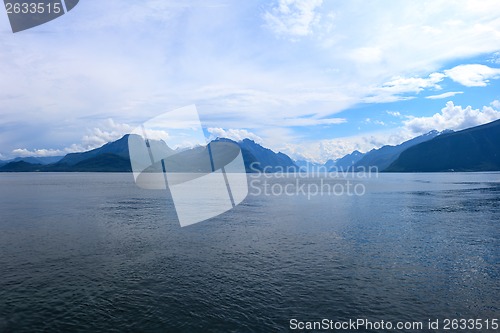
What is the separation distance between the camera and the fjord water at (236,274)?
25.6m

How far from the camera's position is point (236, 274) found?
34688 millimetres

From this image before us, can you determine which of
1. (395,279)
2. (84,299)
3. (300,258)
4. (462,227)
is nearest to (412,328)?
(395,279)

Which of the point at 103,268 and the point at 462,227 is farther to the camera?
the point at 462,227

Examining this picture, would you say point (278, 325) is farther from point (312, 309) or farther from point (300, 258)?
point (300, 258)

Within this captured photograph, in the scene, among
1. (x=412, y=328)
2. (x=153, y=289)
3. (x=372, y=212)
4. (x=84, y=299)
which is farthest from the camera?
(x=372, y=212)

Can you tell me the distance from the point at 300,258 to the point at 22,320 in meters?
28.7

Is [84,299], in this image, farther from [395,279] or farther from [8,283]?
[395,279]

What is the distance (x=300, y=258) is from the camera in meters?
40.3

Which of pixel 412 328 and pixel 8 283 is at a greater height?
pixel 8 283

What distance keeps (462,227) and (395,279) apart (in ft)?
126

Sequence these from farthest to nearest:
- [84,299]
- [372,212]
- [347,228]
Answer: [372,212] < [347,228] < [84,299]

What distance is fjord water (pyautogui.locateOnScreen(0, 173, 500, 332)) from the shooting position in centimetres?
2561

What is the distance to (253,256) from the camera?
4141 centimetres

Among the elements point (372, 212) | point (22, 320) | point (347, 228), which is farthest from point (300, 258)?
point (372, 212)
